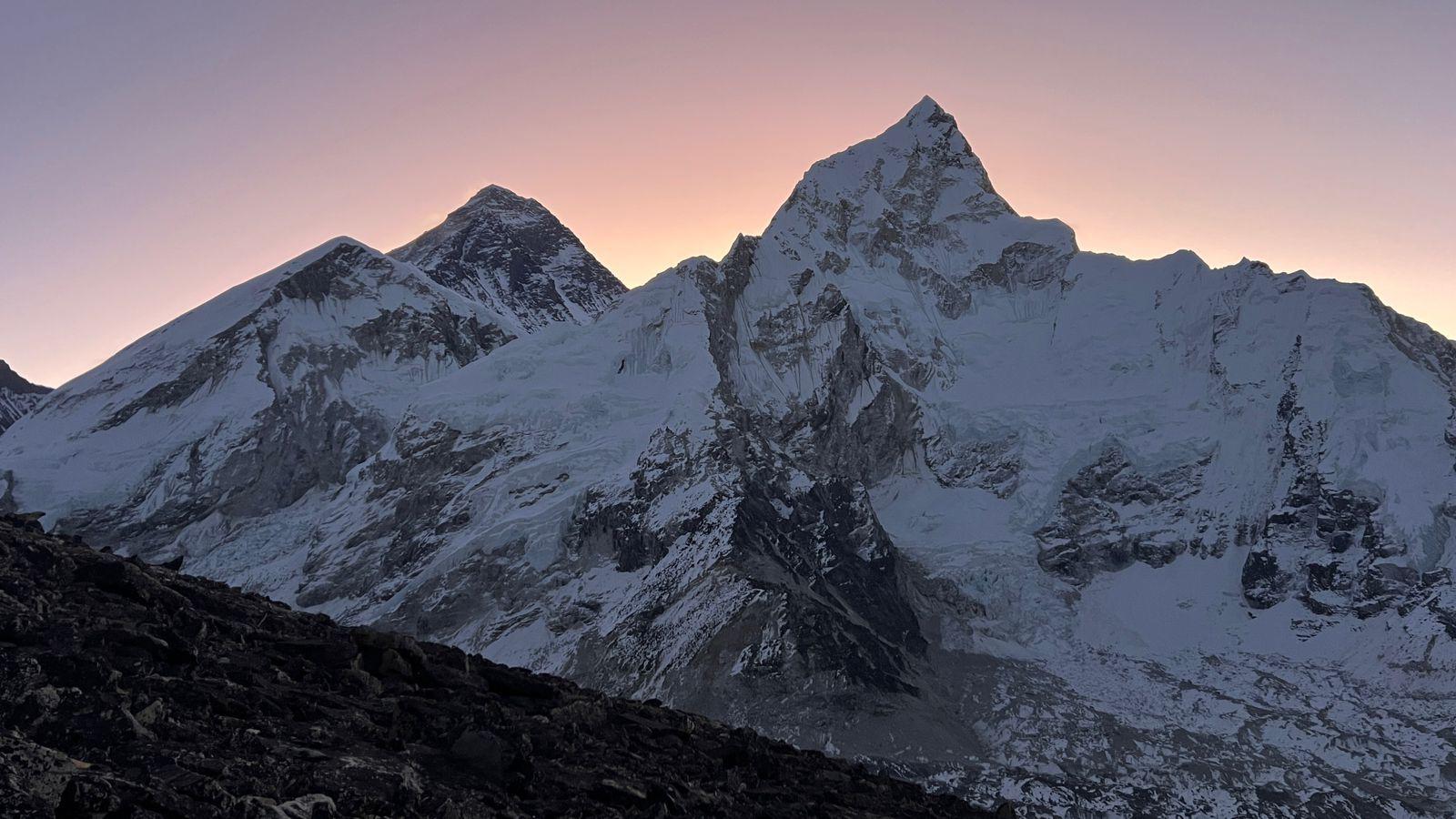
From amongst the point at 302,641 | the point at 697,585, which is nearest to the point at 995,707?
the point at 697,585

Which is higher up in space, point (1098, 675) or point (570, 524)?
point (570, 524)

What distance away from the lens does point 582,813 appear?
91.7 feet

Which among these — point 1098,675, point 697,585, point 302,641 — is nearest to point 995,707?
point 1098,675

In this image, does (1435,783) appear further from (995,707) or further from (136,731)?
(136,731)

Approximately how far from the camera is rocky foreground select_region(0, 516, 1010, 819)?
23516mm

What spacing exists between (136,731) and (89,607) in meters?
7.85

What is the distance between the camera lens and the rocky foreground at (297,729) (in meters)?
23.5

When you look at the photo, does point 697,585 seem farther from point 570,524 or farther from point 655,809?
point 655,809

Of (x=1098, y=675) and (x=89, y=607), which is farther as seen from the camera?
(x=1098, y=675)

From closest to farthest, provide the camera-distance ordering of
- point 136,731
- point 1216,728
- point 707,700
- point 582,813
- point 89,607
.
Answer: point 136,731, point 582,813, point 89,607, point 707,700, point 1216,728

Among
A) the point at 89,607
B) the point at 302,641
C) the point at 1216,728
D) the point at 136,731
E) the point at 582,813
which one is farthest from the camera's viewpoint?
the point at 1216,728

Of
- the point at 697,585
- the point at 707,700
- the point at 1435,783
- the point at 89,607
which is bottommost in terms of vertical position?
the point at 1435,783

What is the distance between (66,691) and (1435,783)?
172756mm

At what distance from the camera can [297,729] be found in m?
27.4
